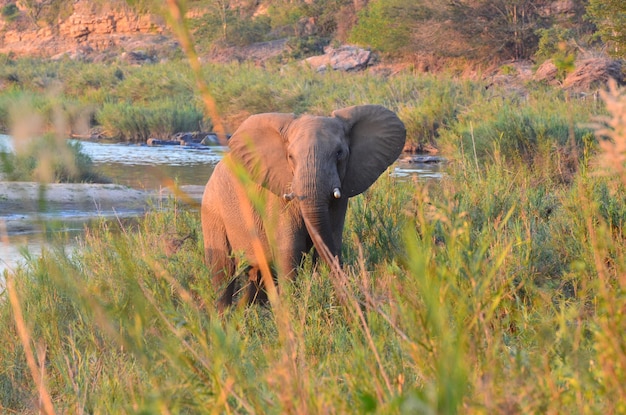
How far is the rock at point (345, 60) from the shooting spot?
29.4 meters

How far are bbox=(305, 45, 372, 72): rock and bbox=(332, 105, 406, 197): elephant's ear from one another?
2296cm

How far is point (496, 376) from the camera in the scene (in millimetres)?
2066

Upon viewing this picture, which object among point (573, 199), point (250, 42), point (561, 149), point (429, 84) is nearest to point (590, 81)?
point (429, 84)

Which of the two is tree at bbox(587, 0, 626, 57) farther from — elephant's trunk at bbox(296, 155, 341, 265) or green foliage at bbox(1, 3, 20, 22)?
green foliage at bbox(1, 3, 20, 22)

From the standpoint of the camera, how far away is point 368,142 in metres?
5.80

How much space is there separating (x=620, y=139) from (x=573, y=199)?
4.56 metres

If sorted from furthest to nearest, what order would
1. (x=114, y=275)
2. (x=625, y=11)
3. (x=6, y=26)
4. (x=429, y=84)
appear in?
(x=6, y=26)
(x=429, y=84)
(x=625, y=11)
(x=114, y=275)

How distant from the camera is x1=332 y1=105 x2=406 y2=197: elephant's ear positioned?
18.7 ft

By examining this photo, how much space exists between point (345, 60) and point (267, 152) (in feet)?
81.5

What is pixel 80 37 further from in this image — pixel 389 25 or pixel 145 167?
pixel 145 167

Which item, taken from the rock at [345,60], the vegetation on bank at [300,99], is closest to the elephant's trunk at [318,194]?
the vegetation on bank at [300,99]

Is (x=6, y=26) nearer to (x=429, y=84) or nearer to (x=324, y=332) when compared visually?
(x=429, y=84)

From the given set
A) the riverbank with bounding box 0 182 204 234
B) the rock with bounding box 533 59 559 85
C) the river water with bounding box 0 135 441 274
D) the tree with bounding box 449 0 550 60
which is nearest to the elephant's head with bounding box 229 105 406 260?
the river water with bounding box 0 135 441 274

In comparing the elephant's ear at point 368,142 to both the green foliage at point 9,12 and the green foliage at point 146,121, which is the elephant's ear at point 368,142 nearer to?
the green foliage at point 146,121
